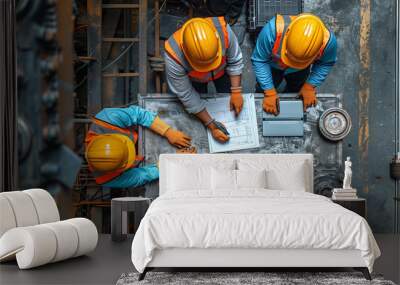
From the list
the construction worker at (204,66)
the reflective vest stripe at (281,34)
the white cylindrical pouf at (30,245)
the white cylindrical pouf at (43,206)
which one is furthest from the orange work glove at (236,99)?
the white cylindrical pouf at (30,245)

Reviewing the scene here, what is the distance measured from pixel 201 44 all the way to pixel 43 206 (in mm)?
2084

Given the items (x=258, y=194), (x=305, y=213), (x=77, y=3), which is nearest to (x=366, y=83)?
(x=258, y=194)

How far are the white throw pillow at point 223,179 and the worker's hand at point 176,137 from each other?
2.21 ft

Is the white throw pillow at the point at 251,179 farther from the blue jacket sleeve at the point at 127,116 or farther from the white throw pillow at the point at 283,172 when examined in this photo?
the blue jacket sleeve at the point at 127,116

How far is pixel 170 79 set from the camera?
6.23 meters

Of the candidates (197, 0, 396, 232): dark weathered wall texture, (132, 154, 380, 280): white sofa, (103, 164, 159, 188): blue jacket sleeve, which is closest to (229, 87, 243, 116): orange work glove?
(197, 0, 396, 232): dark weathered wall texture

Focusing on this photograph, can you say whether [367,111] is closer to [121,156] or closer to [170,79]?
[170,79]

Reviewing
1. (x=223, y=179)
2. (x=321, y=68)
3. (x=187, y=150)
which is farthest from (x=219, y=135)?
(x=321, y=68)

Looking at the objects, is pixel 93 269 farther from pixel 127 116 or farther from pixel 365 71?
pixel 365 71

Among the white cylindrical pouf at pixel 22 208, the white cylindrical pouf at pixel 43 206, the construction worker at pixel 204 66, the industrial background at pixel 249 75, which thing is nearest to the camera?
the white cylindrical pouf at pixel 22 208

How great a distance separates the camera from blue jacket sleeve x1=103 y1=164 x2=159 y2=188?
249 inches

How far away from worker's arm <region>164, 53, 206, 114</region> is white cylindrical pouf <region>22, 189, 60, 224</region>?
175 centimetres

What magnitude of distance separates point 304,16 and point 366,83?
0.95 meters

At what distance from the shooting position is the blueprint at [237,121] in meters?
6.32
